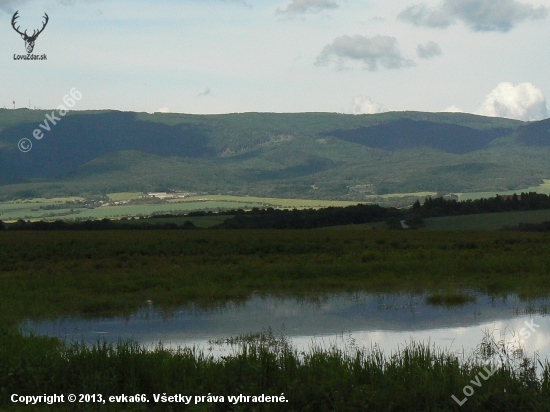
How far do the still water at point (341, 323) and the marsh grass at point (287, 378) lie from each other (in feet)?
7.66

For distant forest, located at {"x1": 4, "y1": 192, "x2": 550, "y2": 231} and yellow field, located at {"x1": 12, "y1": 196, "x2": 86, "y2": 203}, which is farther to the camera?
yellow field, located at {"x1": 12, "y1": 196, "x2": 86, "y2": 203}

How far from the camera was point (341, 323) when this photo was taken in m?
14.7

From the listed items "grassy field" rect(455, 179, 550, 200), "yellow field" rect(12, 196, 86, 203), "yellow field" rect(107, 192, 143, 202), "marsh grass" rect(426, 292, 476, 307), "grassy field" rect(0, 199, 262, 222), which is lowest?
"grassy field" rect(0, 199, 262, 222)

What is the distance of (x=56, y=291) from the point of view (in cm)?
1895

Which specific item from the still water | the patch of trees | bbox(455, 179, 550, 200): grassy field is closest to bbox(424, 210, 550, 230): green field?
the patch of trees

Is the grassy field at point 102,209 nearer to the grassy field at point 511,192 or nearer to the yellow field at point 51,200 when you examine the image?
the yellow field at point 51,200

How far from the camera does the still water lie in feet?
42.5

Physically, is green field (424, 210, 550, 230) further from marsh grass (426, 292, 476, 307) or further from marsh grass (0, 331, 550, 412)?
marsh grass (0, 331, 550, 412)

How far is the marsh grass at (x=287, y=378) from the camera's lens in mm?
8484

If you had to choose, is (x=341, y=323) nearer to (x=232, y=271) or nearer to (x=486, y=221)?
(x=232, y=271)

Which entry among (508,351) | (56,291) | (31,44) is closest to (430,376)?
(508,351)

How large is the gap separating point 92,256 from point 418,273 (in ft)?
46.6

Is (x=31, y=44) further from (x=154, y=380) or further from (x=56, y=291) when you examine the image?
(x=154, y=380)

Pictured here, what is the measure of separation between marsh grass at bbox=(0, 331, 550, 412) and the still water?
2335 mm
